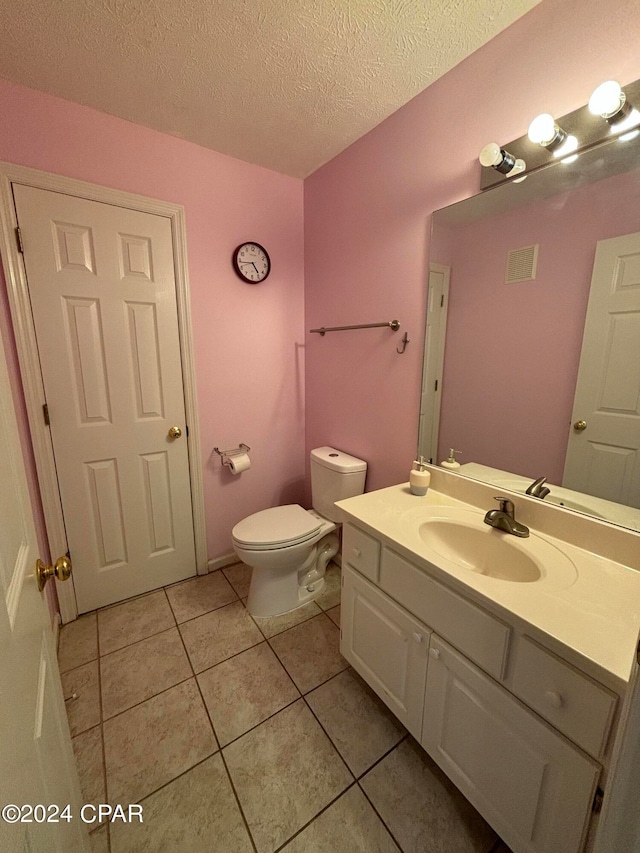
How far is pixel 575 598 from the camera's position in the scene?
845mm

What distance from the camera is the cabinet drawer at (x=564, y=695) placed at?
2.22 ft

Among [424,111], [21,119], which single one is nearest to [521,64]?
[424,111]

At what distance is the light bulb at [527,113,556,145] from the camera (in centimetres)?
100

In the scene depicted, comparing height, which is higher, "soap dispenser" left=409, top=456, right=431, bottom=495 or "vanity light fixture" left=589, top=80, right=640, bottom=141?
"vanity light fixture" left=589, top=80, right=640, bottom=141

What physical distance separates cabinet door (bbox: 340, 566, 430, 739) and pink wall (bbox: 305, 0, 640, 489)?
650mm

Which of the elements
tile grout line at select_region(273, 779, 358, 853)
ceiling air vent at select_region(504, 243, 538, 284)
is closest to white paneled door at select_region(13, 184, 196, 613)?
tile grout line at select_region(273, 779, 358, 853)

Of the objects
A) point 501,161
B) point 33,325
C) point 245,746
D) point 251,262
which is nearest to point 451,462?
point 501,161

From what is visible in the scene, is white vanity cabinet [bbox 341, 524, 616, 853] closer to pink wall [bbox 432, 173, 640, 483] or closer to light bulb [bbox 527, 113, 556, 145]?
Result: pink wall [bbox 432, 173, 640, 483]

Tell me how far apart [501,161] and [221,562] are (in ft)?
7.79

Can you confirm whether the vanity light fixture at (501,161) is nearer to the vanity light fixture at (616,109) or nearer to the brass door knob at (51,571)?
the vanity light fixture at (616,109)

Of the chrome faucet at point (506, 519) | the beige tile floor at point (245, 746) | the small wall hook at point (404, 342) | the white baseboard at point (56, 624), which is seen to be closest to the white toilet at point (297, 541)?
the beige tile floor at point (245, 746)

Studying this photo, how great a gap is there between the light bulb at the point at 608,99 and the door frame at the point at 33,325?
166 centimetres

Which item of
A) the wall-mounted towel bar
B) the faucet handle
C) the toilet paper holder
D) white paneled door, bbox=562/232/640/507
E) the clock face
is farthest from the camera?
the toilet paper holder

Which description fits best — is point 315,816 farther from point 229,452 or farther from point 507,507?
point 229,452
